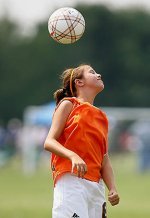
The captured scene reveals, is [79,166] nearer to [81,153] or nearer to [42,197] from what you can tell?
Answer: [81,153]

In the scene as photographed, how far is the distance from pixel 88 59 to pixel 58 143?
67.6 meters

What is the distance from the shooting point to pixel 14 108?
6962cm

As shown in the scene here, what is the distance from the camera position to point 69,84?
854 centimetres

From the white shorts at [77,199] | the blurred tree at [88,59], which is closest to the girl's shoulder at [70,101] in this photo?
the white shorts at [77,199]

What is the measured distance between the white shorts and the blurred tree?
60.8m

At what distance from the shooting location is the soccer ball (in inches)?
352

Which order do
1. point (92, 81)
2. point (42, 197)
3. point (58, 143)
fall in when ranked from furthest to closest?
point (42, 197)
point (92, 81)
point (58, 143)

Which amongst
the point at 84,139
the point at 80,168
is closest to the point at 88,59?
the point at 84,139

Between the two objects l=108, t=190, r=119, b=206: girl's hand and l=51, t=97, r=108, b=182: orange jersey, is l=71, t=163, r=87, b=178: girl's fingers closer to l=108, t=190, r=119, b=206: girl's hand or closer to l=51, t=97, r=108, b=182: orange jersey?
l=51, t=97, r=108, b=182: orange jersey

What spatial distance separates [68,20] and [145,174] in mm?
24064

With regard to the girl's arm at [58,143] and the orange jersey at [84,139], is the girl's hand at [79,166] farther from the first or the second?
the orange jersey at [84,139]

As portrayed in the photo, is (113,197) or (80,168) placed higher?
(80,168)

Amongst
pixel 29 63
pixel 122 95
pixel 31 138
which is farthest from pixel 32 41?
pixel 31 138

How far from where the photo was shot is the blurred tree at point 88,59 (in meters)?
71.4
